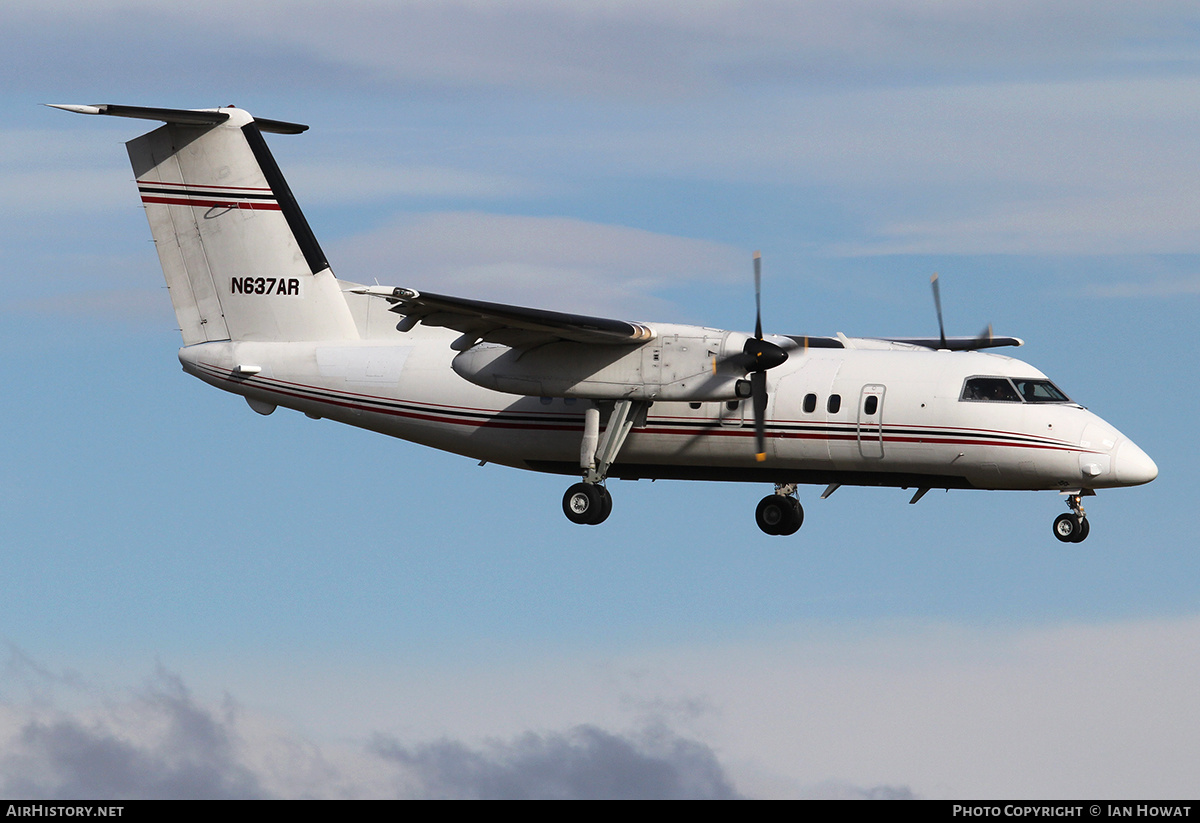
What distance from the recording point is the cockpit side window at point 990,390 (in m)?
22.9

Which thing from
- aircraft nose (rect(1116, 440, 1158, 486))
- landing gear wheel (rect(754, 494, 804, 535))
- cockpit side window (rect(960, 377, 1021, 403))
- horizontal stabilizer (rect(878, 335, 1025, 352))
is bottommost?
aircraft nose (rect(1116, 440, 1158, 486))

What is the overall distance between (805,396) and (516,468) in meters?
5.27

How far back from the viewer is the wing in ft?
71.3

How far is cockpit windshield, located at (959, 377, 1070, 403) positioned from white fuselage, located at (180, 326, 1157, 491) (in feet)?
0.36

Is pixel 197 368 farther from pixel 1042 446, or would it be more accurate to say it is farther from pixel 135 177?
pixel 1042 446

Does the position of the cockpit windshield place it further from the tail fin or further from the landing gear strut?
the tail fin

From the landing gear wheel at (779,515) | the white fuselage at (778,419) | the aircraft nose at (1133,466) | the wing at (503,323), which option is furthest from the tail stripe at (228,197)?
the aircraft nose at (1133,466)

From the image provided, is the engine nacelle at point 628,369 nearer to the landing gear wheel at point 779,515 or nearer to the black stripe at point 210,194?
the landing gear wheel at point 779,515

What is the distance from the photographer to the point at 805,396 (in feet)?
77.3

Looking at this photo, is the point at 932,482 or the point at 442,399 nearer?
the point at 932,482

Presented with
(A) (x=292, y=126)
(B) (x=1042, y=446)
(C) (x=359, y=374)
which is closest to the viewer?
(B) (x=1042, y=446)

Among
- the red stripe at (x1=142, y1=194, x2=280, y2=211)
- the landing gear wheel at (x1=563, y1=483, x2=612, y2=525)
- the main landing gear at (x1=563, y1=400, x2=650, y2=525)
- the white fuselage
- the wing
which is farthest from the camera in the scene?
the red stripe at (x1=142, y1=194, x2=280, y2=211)

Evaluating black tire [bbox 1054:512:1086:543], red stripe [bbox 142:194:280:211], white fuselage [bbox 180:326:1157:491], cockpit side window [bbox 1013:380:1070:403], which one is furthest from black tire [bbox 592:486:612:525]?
red stripe [bbox 142:194:280:211]

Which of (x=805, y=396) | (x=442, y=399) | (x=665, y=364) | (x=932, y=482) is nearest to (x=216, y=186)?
(x=442, y=399)
